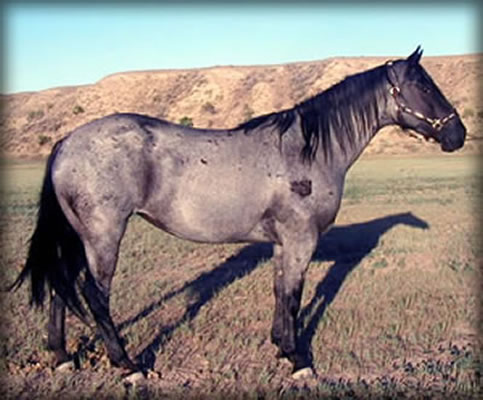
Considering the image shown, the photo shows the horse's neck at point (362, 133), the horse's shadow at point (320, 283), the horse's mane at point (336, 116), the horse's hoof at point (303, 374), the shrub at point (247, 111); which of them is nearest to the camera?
the horse's hoof at point (303, 374)

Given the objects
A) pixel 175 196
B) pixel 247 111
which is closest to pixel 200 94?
pixel 247 111

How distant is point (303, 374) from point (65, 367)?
2.25 m

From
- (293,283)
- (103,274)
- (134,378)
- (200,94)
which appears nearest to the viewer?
(134,378)

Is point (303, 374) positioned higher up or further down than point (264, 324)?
higher up

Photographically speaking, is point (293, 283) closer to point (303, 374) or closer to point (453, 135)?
point (303, 374)

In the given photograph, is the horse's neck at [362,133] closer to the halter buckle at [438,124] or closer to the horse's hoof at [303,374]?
the halter buckle at [438,124]

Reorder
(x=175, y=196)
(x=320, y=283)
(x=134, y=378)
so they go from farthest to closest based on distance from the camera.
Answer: (x=320, y=283)
(x=175, y=196)
(x=134, y=378)

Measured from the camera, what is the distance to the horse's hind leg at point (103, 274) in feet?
16.5

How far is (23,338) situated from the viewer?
19.6 feet

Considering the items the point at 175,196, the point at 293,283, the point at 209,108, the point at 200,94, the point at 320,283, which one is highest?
the point at 175,196

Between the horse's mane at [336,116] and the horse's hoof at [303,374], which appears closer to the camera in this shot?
the horse's hoof at [303,374]

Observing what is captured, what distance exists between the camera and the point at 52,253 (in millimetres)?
5152

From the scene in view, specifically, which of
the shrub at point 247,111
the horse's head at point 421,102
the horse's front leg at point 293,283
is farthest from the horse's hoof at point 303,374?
the shrub at point 247,111

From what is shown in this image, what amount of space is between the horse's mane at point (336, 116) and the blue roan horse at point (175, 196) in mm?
21
